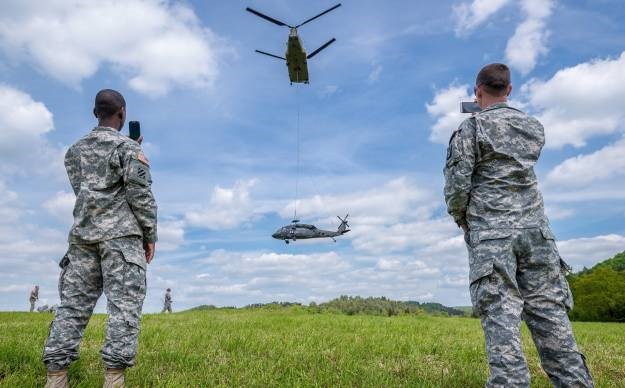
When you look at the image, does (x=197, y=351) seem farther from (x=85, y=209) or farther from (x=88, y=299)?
(x=85, y=209)

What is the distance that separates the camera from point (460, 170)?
167 inches

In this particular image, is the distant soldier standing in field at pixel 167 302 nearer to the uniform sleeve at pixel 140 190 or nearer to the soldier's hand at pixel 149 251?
the soldier's hand at pixel 149 251

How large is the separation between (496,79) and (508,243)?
4.96 ft

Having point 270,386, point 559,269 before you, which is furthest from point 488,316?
point 270,386

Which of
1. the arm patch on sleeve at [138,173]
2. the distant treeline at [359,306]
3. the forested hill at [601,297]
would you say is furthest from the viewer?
the forested hill at [601,297]

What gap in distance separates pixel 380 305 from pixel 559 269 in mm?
19701

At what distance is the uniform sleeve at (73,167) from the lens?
4934mm

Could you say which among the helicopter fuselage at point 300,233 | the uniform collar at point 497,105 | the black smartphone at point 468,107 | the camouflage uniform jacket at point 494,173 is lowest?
the camouflage uniform jacket at point 494,173

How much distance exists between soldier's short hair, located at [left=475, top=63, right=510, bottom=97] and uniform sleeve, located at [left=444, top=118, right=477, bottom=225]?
15.2 inches

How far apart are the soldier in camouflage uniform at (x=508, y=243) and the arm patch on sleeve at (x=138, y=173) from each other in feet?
9.06

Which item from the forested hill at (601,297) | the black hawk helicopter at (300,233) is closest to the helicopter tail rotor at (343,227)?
the black hawk helicopter at (300,233)

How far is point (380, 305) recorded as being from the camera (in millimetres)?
23359

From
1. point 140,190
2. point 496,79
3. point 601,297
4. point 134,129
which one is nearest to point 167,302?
point 134,129

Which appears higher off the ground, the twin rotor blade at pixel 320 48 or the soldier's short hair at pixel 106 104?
the twin rotor blade at pixel 320 48
